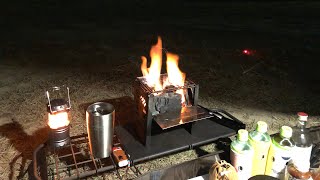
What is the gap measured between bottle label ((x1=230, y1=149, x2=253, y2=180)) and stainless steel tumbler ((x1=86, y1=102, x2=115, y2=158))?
0.97m

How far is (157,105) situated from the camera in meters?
2.62

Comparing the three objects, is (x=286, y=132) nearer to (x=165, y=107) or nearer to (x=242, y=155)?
(x=242, y=155)

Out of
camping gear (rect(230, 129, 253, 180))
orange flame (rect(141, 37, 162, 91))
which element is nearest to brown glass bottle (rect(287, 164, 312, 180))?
camping gear (rect(230, 129, 253, 180))

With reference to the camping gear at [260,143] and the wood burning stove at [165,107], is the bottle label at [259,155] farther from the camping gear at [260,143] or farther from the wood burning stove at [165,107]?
the wood burning stove at [165,107]

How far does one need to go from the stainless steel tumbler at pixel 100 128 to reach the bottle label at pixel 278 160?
49.1 inches

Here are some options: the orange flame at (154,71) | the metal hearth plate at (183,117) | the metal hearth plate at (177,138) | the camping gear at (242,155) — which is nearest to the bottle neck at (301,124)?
the camping gear at (242,155)

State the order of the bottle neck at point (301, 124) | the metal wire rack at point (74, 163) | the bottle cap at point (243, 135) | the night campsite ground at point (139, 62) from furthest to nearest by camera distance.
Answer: the night campsite ground at point (139, 62) → the metal wire rack at point (74, 163) → the bottle neck at point (301, 124) → the bottle cap at point (243, 135)

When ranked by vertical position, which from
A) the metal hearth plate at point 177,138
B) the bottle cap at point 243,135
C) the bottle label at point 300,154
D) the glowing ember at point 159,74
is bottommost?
the metal hearth plate at point 177,138

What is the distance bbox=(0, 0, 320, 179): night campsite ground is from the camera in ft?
12.8

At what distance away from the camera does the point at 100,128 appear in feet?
7.51

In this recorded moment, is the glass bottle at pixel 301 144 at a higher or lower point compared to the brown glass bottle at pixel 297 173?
higher

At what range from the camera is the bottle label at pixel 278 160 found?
6.93ft

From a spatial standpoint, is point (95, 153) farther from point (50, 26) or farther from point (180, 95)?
point (50, 26)

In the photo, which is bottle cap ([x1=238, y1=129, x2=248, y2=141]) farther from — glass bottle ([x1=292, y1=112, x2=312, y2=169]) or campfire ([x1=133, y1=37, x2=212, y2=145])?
campfire ([x1=133, y1=37, x2=212, y2=145])
